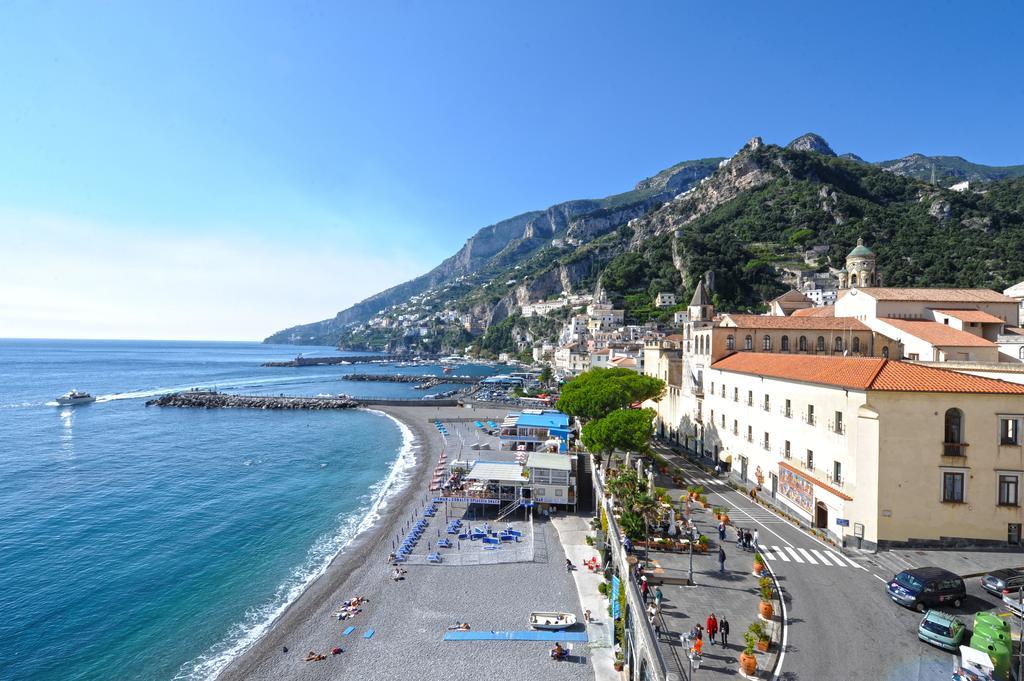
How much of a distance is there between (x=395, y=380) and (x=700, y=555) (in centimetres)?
11225

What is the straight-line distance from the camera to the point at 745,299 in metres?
113

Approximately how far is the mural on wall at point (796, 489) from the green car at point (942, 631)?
9.58 m

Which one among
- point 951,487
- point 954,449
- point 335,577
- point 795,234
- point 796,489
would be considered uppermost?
point 795,234

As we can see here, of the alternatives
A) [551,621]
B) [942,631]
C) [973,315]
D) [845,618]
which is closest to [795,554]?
[845,618]

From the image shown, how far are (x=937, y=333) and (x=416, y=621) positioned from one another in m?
38.7

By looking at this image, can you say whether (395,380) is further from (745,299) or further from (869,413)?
(869,413)

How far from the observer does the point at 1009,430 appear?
1981 cm

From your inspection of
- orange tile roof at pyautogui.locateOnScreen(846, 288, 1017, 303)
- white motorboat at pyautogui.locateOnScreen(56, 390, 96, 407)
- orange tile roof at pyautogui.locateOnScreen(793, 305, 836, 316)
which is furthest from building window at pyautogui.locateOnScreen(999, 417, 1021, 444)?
white motorboat at pyautogui.locateOnScreen(56, 390, 96, 407)

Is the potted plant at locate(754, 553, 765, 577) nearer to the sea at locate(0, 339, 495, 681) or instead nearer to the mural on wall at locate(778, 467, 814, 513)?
the mural on wall at locate(778, 467, 814, 513)

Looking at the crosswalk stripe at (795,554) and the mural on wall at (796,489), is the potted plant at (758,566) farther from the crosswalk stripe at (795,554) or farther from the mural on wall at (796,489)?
the mural on wall at (796,489)

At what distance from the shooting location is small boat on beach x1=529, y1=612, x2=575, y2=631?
1998cm

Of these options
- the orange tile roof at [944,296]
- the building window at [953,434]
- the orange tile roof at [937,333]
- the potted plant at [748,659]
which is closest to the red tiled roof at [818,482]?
the building window at [953,434]

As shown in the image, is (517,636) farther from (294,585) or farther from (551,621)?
(294,585)

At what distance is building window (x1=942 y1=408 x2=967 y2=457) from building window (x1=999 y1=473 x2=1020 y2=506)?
1957 mm
